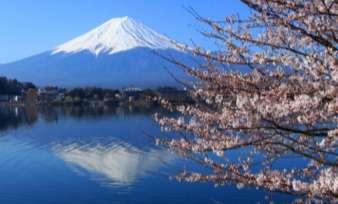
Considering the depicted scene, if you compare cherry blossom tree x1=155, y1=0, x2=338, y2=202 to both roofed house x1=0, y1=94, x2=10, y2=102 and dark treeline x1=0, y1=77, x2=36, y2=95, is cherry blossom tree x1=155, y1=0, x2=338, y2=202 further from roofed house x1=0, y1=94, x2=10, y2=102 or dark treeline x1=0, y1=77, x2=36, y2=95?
dark treeline x1=0, y1=77, x2=36, y2=95

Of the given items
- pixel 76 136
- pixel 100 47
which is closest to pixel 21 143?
pixel 76 136

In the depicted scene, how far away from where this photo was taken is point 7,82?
64.6 metres

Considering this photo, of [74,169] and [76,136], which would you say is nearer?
[74,169]

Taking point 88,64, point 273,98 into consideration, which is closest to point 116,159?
point 273,98

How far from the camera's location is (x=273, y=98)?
7.64 feet

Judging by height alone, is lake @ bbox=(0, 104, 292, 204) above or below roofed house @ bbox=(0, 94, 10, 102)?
below

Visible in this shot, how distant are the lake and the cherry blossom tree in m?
6.05

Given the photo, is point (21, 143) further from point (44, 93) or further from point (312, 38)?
point (44, 93)

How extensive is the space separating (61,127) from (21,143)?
7465 millimetres

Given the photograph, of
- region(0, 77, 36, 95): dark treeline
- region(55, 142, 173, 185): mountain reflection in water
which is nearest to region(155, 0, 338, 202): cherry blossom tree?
region(55, 142, 173, 185): mountain reflection in water

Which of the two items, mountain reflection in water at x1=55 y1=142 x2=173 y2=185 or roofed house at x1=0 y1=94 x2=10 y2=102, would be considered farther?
roofed house at x1=0 y1=94 x2=10 y2=102

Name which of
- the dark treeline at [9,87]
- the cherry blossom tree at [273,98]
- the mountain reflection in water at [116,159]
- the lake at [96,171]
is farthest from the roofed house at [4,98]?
the cherry blossom tree at [273,98]

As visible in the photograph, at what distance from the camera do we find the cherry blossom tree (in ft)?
7.34

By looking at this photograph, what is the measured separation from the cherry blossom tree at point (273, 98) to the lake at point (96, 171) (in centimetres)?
605
